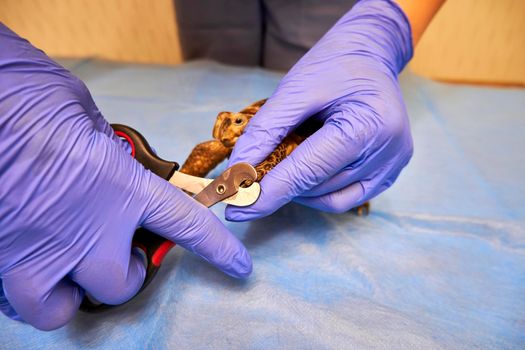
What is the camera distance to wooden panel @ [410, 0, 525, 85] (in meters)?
2.27

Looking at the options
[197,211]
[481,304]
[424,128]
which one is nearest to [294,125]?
[197,211]

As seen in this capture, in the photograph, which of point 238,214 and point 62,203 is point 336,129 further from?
point 62,203

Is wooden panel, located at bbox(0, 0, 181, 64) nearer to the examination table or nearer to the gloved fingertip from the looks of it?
the examination table

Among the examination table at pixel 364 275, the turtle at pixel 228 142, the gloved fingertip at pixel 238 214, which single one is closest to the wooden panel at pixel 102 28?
the examination table at pixel 364 275

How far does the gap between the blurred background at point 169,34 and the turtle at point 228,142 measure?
1466mm

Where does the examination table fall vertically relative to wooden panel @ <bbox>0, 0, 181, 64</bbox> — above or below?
below

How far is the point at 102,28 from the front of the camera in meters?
2.38

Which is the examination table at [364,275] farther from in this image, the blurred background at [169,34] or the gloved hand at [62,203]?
the blurred background at [169,34]

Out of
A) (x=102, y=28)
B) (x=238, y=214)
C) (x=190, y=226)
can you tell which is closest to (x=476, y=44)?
(x=238, y=214)

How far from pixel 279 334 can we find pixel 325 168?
20.3 inches

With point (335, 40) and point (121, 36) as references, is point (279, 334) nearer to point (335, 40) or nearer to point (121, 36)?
point (335, 40)

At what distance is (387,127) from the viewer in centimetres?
106

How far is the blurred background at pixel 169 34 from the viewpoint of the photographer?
7.41 feet

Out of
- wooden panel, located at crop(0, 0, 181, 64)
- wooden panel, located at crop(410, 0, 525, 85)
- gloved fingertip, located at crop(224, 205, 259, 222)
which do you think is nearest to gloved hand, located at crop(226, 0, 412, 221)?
gloved fingertip, located at crop(224, 205, 259, 222)
